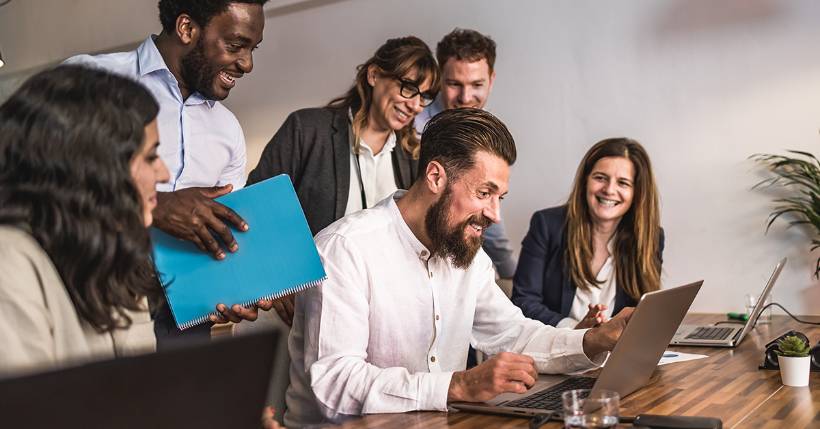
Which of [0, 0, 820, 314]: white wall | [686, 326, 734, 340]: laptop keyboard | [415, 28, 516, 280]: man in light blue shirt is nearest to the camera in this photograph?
[686, 326, 734, 340]: laptop keyboard

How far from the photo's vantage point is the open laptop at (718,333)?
2.66 m

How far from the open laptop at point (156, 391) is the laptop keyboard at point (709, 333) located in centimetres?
210

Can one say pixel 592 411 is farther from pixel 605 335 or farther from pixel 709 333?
pixel 709 333

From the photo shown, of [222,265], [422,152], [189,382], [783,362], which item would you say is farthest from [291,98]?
[189,382]

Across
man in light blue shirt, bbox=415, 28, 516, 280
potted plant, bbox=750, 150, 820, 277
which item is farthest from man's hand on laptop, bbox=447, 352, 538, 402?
potted plant, bbox=750, 150, 820, 277

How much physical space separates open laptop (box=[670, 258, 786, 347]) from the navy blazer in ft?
1.00

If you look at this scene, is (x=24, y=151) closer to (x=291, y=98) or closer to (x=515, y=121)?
(x=515, y=121)

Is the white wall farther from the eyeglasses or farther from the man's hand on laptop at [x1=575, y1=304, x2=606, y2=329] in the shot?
the man's hand on laptop at [x1=575, y1=304, x2=606, y2=329]

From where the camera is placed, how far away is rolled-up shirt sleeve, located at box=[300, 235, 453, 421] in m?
1.84

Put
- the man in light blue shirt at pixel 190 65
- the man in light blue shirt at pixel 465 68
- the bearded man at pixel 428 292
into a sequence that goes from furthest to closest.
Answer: the man in light blue shirt at pixel 465 68, the man in light blue shirt at pixel 190 65, the bearded man at pixel 428 292

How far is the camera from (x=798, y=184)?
404cm

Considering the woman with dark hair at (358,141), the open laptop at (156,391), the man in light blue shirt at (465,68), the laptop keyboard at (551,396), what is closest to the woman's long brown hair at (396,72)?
the woman with dark hair at (358,141)

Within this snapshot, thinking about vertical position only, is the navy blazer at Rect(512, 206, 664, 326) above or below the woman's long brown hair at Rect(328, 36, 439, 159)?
below

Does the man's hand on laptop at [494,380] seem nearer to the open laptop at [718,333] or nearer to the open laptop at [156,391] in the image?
the open laptop at [156,391]
